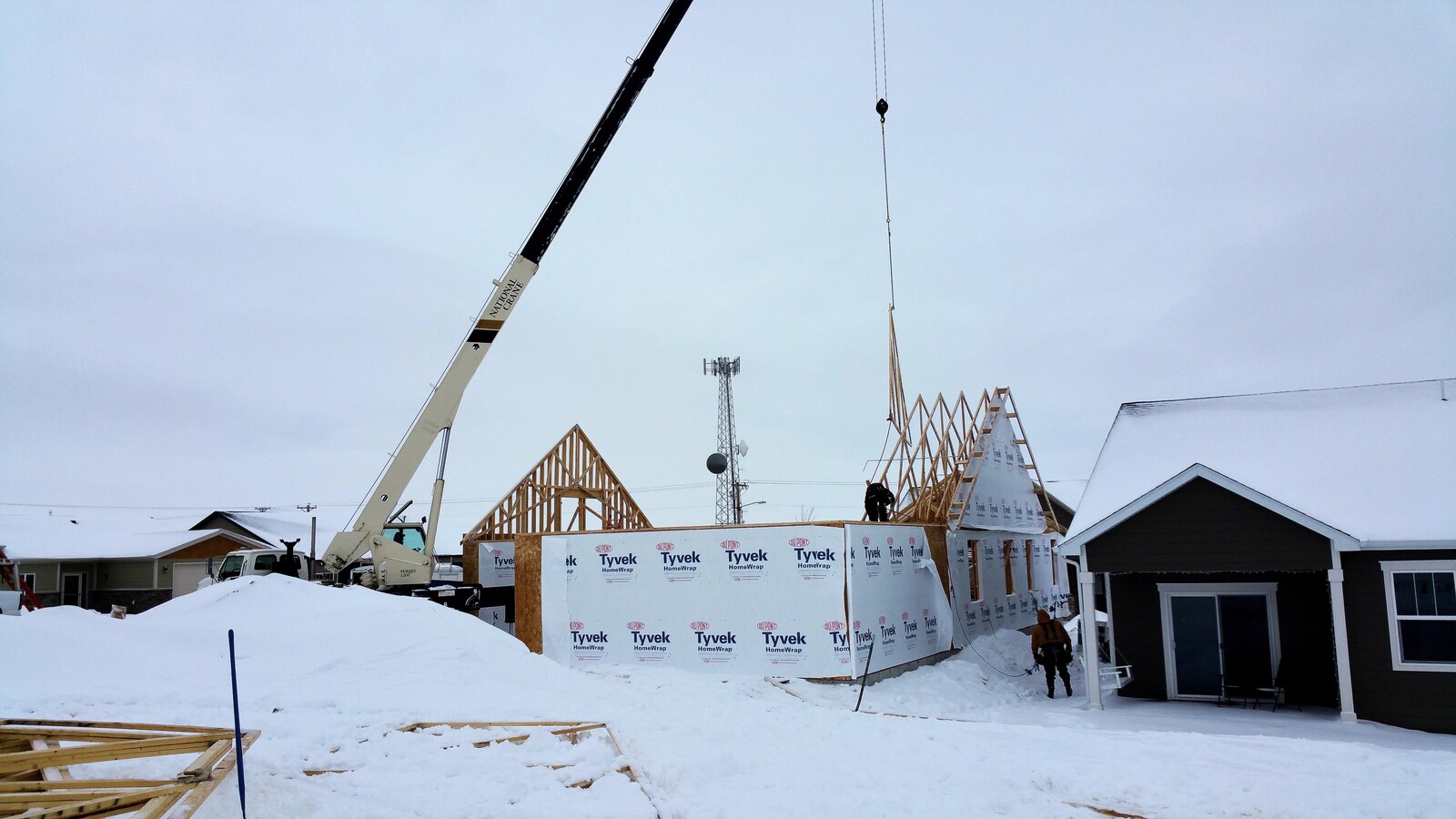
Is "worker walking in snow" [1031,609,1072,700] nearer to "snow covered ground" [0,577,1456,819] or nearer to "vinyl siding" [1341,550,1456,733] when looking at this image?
"snow covered ground" [0,577,1456,819]

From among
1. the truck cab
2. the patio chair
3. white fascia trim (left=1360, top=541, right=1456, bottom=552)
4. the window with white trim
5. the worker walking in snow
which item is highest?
white fascia trim (left=1360, top=541, right=1456, bottom=552)

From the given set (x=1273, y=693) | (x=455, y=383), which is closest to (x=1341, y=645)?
(x=1273, y=693)

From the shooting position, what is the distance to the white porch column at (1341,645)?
38.3 ft

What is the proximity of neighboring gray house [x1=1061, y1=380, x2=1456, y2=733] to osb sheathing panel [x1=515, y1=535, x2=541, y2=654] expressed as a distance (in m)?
9.40

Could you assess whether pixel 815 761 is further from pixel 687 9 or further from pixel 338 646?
pixel 687 9

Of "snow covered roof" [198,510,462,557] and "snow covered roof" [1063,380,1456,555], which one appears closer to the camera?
"snow covered roof" [1063,380,1456,555]

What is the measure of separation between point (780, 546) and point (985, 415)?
915 cm

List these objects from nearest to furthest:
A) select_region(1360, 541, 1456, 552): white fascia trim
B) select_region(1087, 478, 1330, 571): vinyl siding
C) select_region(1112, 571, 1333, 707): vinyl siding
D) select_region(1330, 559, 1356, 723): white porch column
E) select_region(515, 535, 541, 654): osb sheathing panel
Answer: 1. select_region(1360, 541, 1456, 552): white fascia trim
2. select_region(1330, 559, 1356, 723): white porch column
3. select_region(1087, 478, 1330, 571): vinyl siding
4. select_region(1112, 571, 1333, 707): vinyl siding
5. select_region(515, 535, 541, 654): osb sheathing panel

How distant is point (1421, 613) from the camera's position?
38.5 ft

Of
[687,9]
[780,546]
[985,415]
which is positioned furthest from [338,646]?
[985,415]

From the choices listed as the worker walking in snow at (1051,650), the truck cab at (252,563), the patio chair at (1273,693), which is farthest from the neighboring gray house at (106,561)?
the patio chair at (1273,693)

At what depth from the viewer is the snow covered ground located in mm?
7176

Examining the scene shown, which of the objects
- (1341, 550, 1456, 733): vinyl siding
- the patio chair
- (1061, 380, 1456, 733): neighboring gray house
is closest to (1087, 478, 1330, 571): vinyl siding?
(1061, 380, 1456, 733): neighboring gray house

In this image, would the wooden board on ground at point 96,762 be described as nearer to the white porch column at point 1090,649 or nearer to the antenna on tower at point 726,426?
the white porch column at point 1090,649
